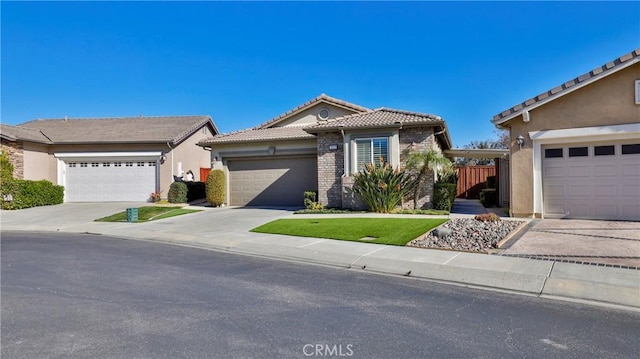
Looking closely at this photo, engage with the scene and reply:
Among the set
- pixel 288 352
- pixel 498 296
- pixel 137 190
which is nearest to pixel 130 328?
pixel 288 352

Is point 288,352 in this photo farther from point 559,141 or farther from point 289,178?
point 289,178

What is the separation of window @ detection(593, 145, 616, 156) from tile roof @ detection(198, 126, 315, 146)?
35.3 feet

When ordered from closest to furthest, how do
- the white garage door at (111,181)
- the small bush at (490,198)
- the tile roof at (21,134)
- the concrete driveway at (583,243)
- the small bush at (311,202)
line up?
the concrete driveway at (583,243)
the small bush at (311,202)
the small bush at (490,198)
the tile roof at (21,134)
the white garage door at (111,181)

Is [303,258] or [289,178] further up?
[289,178]

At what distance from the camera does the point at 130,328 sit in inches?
178

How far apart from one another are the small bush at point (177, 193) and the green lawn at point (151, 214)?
2060mm

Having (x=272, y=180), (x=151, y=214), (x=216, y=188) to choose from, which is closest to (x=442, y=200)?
(x=272, y=180)

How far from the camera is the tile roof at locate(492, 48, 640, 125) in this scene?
11.2m

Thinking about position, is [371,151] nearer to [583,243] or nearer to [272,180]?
[272,180]

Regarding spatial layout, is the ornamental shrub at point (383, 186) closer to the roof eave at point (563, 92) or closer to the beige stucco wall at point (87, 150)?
the roof eave at point (563, 92)

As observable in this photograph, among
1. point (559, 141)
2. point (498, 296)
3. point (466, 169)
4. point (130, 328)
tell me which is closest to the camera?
point (130, 328)

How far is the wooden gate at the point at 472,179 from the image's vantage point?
24.2 metres

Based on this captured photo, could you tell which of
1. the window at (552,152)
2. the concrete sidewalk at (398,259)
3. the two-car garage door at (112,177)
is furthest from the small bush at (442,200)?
the two-car garage door at (112,177)

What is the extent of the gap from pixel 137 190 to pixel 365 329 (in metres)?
21.1
